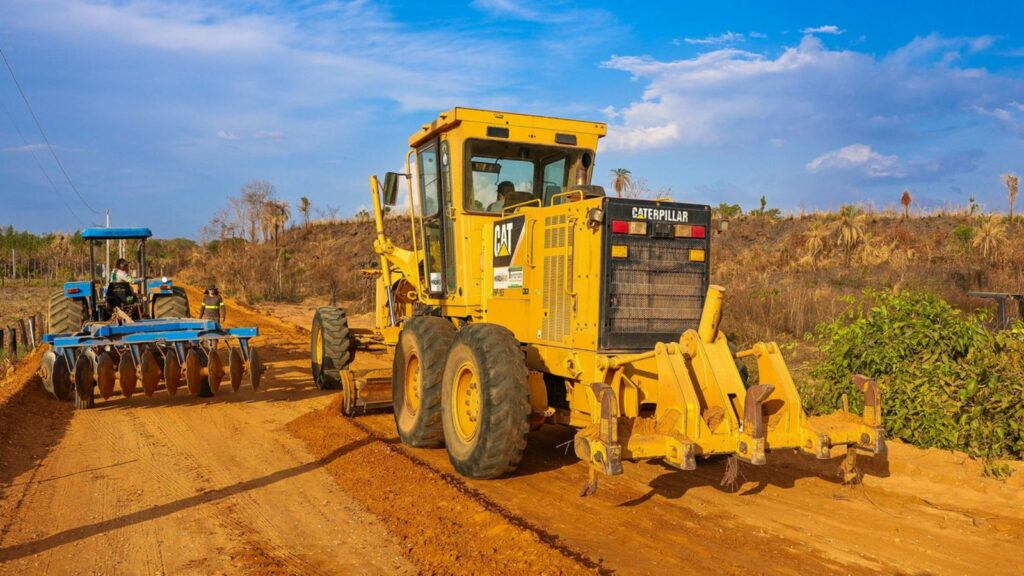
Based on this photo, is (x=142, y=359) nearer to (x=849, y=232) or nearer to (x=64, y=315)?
(x=64, y=315)

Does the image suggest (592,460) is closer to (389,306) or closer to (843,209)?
(389,306)

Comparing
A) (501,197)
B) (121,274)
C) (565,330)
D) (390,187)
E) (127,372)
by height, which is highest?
(390,187)

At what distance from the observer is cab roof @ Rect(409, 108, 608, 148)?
7781 millimetres

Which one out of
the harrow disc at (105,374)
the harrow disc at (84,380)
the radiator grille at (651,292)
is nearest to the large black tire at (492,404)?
the radiator grille at (651,292)

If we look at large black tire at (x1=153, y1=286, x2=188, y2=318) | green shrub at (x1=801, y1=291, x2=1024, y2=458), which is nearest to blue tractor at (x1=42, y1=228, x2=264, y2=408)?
large black tire at (x1=153, y1=286, x2=188, y2=318)

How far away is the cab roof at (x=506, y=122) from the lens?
778 cm

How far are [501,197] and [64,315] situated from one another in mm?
7907

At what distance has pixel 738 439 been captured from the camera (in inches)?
205

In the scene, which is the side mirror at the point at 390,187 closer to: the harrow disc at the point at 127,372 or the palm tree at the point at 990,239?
the harrow disc at the point at 127,372

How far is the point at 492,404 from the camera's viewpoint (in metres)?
6.04

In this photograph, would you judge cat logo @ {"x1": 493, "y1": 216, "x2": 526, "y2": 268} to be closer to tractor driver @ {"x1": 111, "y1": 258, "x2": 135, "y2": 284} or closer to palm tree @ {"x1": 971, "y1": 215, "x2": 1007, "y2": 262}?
tractor driver @ {"x1": 111, "y1": 258, "x2": 135, "y2": 284}

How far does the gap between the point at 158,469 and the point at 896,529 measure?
608cm

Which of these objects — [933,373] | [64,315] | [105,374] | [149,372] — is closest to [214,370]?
[149,372]

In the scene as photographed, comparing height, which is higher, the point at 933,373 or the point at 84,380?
the point at 933,373
